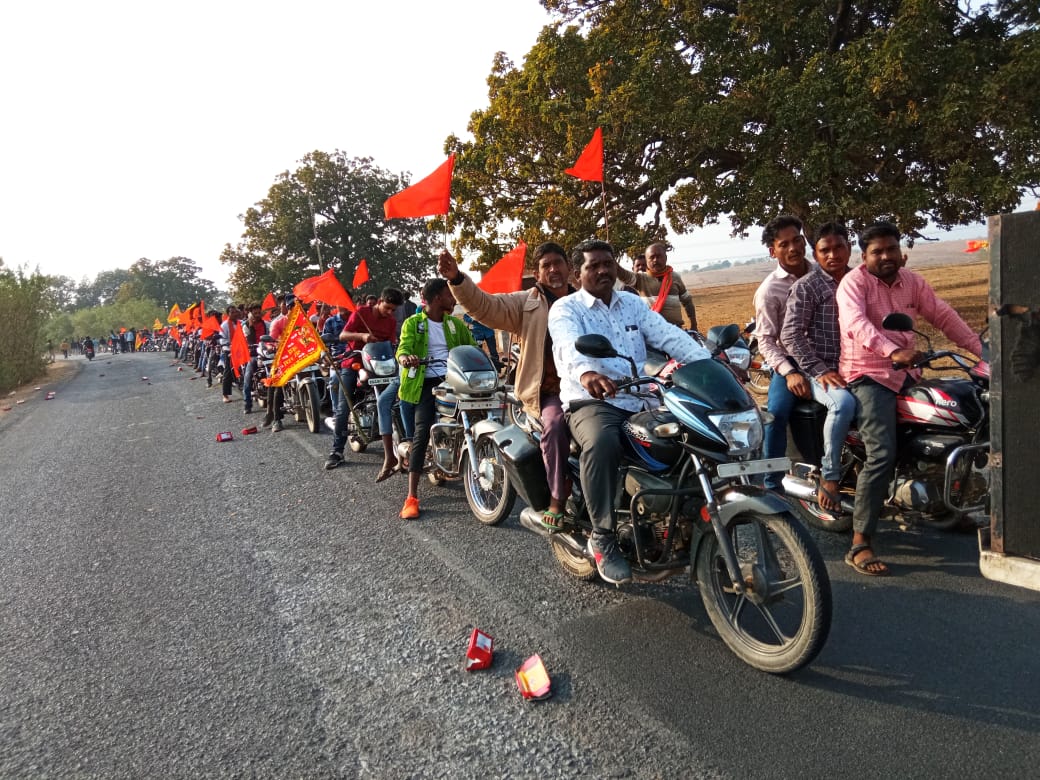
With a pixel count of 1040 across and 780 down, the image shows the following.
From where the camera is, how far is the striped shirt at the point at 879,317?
12.6ft

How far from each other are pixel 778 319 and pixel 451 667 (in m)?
3.23

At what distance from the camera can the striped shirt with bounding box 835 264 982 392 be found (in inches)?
151

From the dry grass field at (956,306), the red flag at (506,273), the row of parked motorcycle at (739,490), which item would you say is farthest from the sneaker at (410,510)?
the dry grass field at (956,306)

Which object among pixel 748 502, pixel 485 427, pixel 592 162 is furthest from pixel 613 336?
pixel 592 162

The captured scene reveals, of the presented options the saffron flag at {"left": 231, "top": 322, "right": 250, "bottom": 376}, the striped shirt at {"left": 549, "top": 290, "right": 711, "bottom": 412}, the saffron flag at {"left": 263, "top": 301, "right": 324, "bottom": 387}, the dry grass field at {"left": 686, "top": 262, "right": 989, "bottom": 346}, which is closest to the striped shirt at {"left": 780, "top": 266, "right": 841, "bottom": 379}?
the striped shirt at {"left": 549, "top": 290, "right": 711, "bottom": 412}

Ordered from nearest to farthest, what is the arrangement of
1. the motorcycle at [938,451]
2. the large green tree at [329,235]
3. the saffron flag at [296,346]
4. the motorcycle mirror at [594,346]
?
the motorcycle mirror at [594,346]
the motorcycle at [938,451]
the saffron flag at [296,346]
the large green tree at [329,235]

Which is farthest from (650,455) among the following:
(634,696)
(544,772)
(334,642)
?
(334,642)

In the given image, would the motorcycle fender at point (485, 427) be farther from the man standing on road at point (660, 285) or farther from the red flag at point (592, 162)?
the red flag at point (592, 162)

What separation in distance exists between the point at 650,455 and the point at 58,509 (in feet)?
19.0

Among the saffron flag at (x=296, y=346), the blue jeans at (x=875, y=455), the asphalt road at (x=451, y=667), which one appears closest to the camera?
the asphalt road at (x=451, y=667)

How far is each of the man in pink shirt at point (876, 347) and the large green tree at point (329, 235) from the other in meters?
38.5

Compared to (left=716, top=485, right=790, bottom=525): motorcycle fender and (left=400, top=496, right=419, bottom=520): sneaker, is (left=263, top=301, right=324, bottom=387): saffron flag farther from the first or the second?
(left=716, top=485, right=790, bottom=525): motorcycle fender

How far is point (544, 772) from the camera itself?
2.33 m

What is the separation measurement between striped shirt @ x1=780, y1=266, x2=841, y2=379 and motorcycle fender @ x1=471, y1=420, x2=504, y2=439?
6.48 ft
